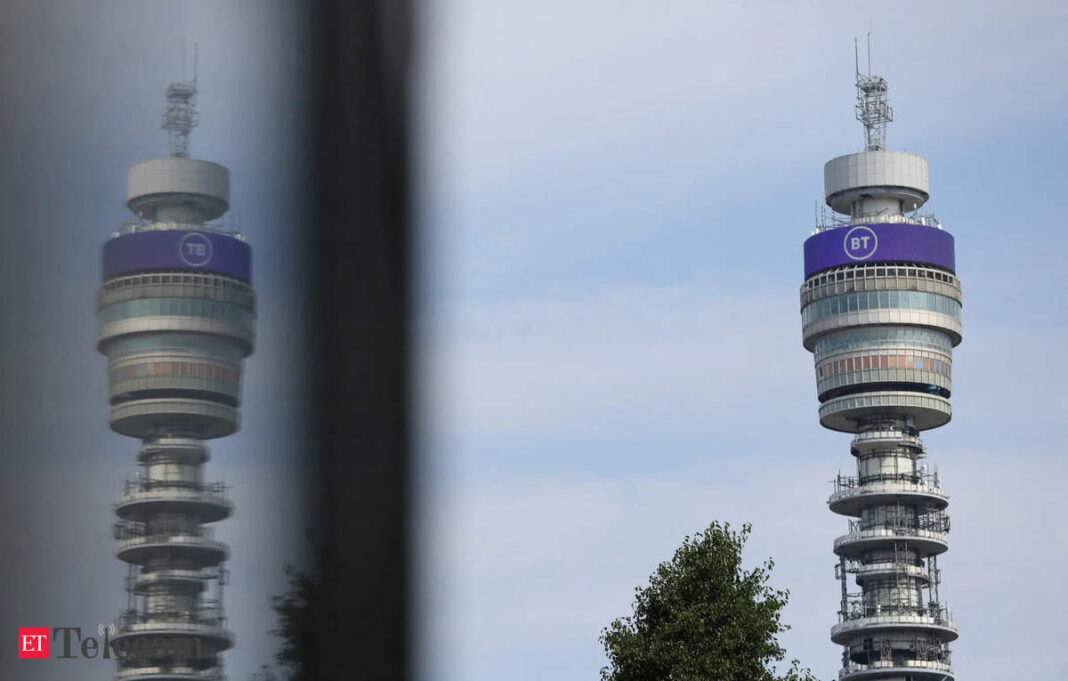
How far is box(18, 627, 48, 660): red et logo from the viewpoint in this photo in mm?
6590

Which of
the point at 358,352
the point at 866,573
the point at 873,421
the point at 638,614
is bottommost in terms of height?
the point at 358,352

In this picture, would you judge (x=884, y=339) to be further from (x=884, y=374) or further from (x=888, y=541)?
(x=888, y=541)

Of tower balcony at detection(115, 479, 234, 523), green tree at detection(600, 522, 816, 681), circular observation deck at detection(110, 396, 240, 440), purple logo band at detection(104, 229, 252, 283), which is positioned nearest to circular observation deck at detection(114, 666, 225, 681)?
tower balcony at detection(115, 479, 234, 523)

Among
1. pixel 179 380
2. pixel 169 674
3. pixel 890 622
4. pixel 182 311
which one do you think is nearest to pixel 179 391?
pixel 179 380

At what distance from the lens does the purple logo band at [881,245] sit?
18412 centimetres

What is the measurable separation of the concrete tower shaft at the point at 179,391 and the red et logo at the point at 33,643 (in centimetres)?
27

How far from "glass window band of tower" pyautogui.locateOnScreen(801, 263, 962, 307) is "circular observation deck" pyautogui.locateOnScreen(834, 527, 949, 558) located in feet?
76.8

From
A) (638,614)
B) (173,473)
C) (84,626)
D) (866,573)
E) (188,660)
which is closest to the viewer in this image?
(188,660)

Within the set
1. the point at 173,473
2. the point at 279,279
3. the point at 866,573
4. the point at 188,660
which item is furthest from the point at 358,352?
the point at 866,573

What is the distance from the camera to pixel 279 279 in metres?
6.77

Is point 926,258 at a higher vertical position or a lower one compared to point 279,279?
higher

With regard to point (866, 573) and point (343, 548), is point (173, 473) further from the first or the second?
point (866, 573)

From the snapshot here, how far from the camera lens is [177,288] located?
680 cm

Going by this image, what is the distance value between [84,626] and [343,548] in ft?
3.06
